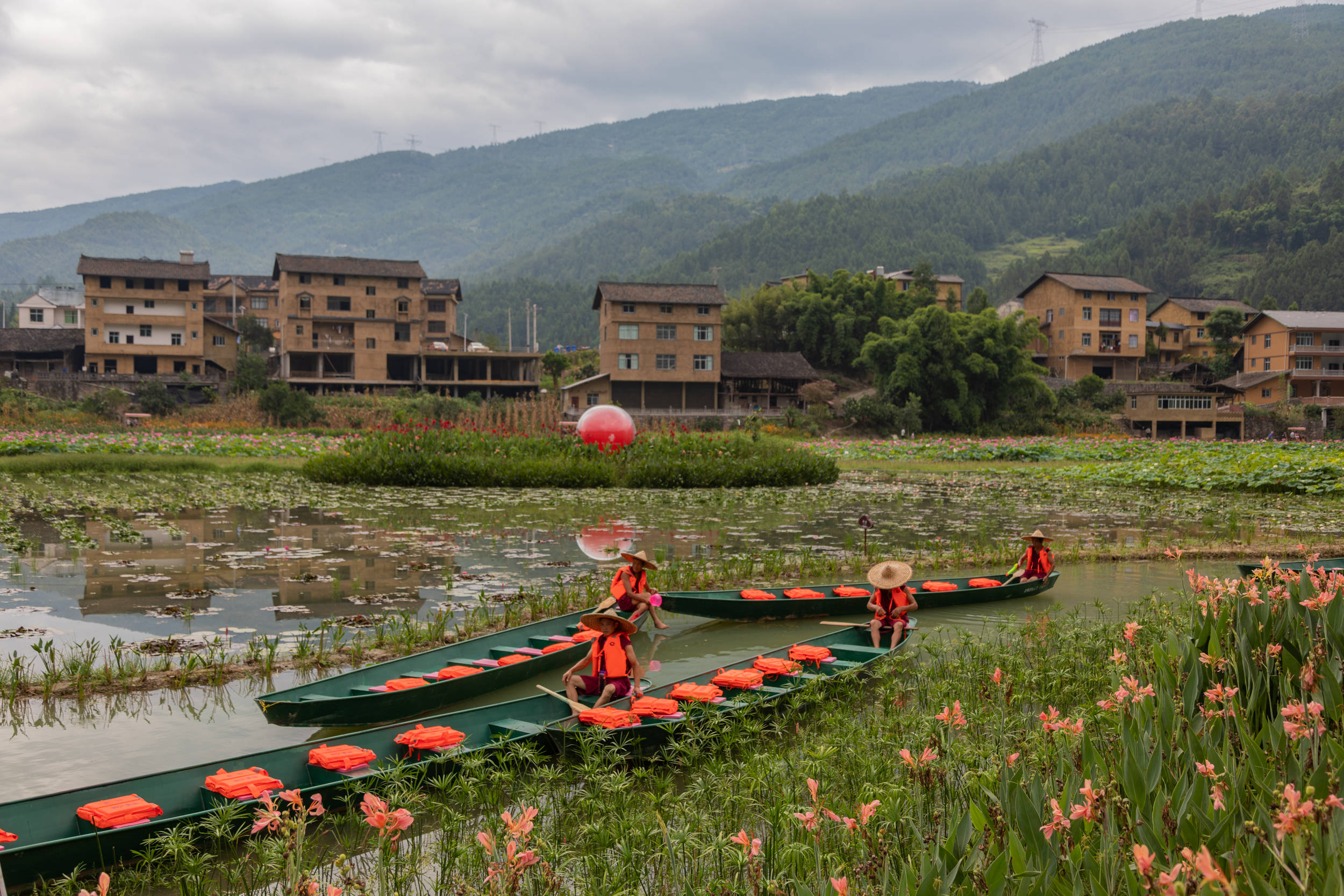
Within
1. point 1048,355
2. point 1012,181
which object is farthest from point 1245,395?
point 1012,181

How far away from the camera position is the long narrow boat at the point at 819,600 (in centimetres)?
984

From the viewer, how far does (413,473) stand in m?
22.1

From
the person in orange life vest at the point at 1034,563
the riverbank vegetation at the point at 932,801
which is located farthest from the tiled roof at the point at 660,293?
the riverbank vegetation at the point at 932,801

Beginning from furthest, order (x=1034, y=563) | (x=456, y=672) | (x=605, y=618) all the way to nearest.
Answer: (x=1034, y=563) < (x=456, y=672) < (x=605, y=618)

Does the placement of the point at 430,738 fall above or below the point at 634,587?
below

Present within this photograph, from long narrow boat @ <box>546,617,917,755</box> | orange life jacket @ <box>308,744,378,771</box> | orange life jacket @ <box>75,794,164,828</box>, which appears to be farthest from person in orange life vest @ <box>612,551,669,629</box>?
orange life jacket @ <box>75,794,164,828</box>

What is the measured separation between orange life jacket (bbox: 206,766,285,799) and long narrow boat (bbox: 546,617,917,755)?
5.39 ft

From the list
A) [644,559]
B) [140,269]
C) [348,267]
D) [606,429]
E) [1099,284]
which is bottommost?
[644,559]

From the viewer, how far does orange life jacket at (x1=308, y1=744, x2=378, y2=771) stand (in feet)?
17.0

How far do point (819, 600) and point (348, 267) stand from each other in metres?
59.8

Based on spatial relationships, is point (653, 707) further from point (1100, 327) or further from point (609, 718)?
point (1100, 327)

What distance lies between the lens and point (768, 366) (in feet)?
200

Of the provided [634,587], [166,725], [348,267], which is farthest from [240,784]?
[348,267]

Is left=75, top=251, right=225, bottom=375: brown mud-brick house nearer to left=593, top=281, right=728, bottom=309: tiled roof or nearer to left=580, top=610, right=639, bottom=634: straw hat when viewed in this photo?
left=593, top=281, right=728, bottom=309: tiled roof
